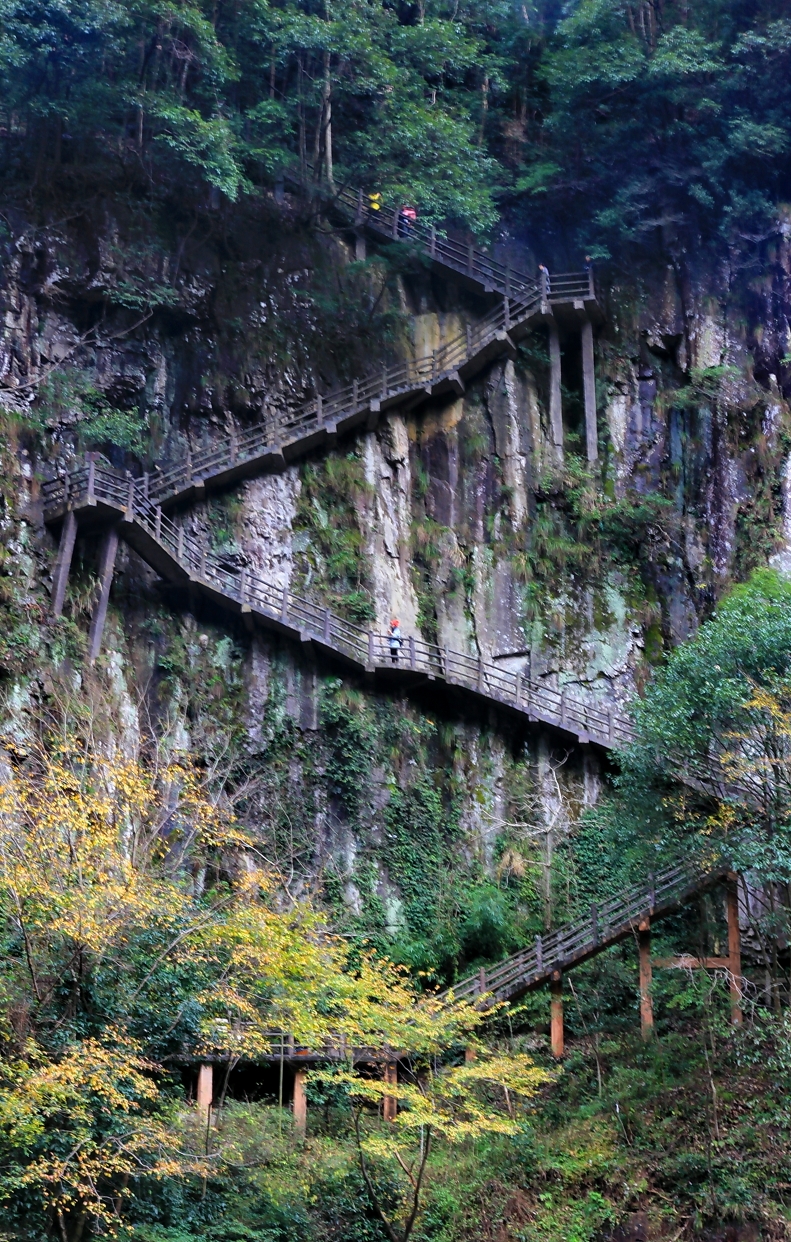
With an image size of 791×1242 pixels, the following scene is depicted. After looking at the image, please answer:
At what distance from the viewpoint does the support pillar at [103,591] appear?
2538 centimetres

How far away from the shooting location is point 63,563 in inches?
994

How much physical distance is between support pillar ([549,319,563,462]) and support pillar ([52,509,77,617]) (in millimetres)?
10408

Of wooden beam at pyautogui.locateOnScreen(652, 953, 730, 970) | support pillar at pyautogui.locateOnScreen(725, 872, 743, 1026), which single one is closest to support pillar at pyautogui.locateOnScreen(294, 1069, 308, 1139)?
wooden beam at pyautogui.locateOnScreen(652, 953, 730, 970)

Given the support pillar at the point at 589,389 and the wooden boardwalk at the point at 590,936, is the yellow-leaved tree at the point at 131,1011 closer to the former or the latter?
the wooden boardwalk at the point at 590,936

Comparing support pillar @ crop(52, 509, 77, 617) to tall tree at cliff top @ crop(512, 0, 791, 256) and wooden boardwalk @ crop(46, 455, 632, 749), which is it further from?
tall tree at cliff top @ crop(512, 0, 791, 256)

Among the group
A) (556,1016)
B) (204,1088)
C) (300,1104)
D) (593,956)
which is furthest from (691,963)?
(204,1088)

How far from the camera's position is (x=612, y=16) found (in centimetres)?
3195

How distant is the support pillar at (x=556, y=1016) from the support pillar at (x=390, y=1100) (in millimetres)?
2450

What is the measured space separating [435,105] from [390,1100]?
71.1 feet

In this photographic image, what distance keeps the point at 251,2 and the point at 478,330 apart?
8152 millimetres

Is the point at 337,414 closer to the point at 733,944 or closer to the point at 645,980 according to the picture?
the point at 645,980

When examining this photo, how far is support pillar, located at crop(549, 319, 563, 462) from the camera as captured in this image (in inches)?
1195

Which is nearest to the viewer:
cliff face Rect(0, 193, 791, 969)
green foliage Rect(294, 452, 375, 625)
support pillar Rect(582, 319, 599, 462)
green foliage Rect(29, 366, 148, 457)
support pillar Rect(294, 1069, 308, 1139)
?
support pillar Rect(294, 1069, 308, 1139)

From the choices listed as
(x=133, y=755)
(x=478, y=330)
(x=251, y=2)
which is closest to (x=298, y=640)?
(x=133, y=755)
